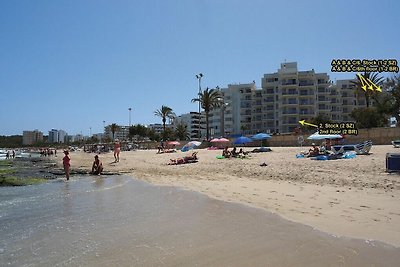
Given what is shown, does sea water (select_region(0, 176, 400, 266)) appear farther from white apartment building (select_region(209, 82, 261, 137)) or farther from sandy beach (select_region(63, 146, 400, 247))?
white apartment building (select_region(209, 82, 261, 137))

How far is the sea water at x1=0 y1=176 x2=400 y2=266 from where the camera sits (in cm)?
575

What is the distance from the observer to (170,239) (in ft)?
23.6

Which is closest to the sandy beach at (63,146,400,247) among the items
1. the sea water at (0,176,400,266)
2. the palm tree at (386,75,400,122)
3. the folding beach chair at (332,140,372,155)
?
the sea water at (0,176,400,266)

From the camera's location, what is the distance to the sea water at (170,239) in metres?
5.75

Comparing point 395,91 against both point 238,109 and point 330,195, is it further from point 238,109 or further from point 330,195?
point 238,109

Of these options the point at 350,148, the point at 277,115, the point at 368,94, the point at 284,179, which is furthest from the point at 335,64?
the point at 277,115

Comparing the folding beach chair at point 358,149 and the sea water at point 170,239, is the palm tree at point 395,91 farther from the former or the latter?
the sea water at point 170,239

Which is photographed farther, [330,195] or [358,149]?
[358,149]

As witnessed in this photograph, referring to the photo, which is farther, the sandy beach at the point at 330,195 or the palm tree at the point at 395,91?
the palm tree at the point at 395,91

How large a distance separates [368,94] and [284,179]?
49.0 metres

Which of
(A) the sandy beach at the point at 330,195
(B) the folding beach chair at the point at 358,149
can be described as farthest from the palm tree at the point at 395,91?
(A) the sandy beach at the point at 330,195

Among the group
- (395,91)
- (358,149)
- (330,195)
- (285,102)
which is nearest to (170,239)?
(330,195)

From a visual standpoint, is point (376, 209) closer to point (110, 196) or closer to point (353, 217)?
point (353, 217)

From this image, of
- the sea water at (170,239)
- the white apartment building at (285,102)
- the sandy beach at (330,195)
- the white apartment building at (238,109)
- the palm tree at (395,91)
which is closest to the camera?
the sea water at (170,239)
